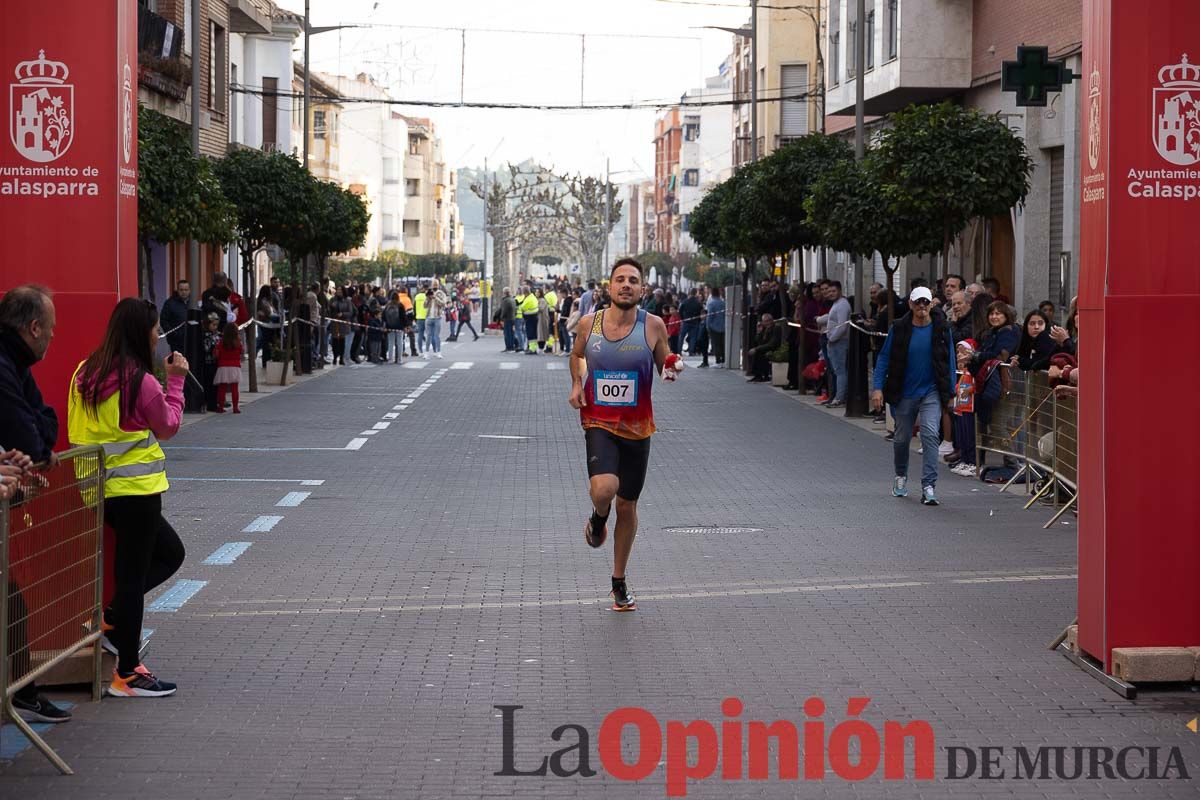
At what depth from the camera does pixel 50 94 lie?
8.11 m

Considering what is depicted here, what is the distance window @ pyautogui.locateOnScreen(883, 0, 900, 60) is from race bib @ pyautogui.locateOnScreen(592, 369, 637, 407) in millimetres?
25635

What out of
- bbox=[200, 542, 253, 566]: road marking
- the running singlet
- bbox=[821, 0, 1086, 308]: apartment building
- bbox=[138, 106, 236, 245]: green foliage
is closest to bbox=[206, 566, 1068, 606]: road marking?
the running singlet

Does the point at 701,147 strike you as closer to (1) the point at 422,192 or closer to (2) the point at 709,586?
(1) the point at 422,192

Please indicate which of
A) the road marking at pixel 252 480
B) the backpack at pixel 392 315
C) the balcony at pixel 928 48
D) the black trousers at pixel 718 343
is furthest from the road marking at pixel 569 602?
the backpack at pixel 392 315

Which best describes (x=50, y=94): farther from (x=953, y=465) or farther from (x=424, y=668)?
(x=953, y=465)

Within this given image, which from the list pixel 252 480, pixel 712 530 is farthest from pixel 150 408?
pixel 252 480

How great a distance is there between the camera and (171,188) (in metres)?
23.1

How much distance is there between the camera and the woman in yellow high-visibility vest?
7.75m

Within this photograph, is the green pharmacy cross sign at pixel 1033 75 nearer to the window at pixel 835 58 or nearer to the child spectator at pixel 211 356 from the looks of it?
the child spectator at pixel 211 356

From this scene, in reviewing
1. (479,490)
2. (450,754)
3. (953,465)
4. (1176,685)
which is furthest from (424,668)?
(953,465)

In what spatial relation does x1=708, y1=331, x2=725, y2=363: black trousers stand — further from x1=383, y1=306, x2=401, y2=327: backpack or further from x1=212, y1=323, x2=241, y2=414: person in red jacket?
x1=212, y1=323, x2=241, y2=414: person in red jacket

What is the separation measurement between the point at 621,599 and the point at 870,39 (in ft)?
96.3

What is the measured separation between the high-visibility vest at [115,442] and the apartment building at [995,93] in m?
18.1

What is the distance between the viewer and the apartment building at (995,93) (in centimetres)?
2819
